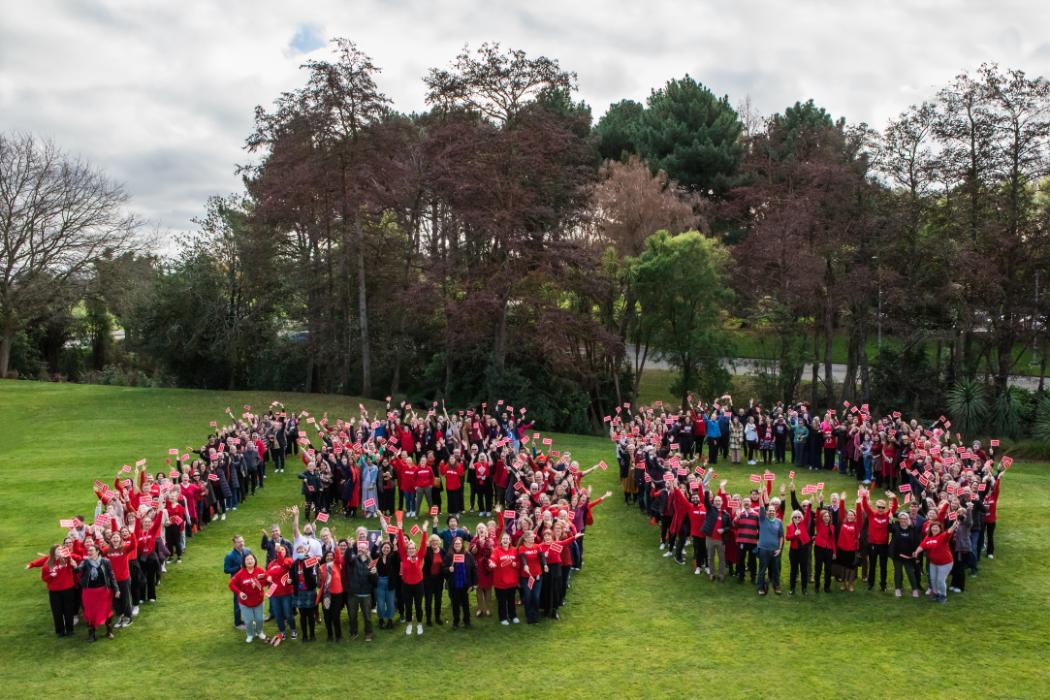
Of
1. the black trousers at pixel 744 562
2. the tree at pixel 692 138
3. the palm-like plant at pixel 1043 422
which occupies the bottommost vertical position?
the black trousers at pixel 744 562

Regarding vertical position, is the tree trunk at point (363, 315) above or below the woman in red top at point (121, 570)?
above

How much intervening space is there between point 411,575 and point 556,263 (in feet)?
66.6

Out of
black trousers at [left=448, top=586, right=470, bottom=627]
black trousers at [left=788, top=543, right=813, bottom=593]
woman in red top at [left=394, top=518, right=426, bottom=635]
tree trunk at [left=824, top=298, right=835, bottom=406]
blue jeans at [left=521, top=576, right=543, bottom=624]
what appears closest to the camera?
woman in red top at [left=394, top=518, right=426, bottom=635]

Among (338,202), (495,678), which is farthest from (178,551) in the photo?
(338,202)

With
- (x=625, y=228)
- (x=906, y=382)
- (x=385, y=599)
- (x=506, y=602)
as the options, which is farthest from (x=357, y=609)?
(x=625, y=228)

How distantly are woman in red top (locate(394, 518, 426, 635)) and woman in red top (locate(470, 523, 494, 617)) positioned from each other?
0.78 metres

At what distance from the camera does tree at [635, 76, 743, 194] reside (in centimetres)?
4541

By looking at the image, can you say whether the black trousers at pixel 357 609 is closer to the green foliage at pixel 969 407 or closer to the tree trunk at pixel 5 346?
the green foliage at pixel 969 407

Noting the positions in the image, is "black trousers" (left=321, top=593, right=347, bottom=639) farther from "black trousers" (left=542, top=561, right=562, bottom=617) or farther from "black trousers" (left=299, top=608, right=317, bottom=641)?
"black trousers" (left=542, top=561, right=562, bottom=617)

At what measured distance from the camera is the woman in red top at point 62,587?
474 inches

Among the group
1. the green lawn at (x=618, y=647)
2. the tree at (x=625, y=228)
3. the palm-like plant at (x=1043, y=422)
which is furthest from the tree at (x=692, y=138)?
the green lawn at (x=618, y=647)

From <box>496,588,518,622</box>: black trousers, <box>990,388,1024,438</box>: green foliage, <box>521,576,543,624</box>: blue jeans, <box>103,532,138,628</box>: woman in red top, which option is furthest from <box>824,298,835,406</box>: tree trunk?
<box>103,532,138,628</box>: woman in red top

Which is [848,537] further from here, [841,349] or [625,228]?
[841,349]

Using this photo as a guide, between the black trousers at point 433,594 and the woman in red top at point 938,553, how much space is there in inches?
281
